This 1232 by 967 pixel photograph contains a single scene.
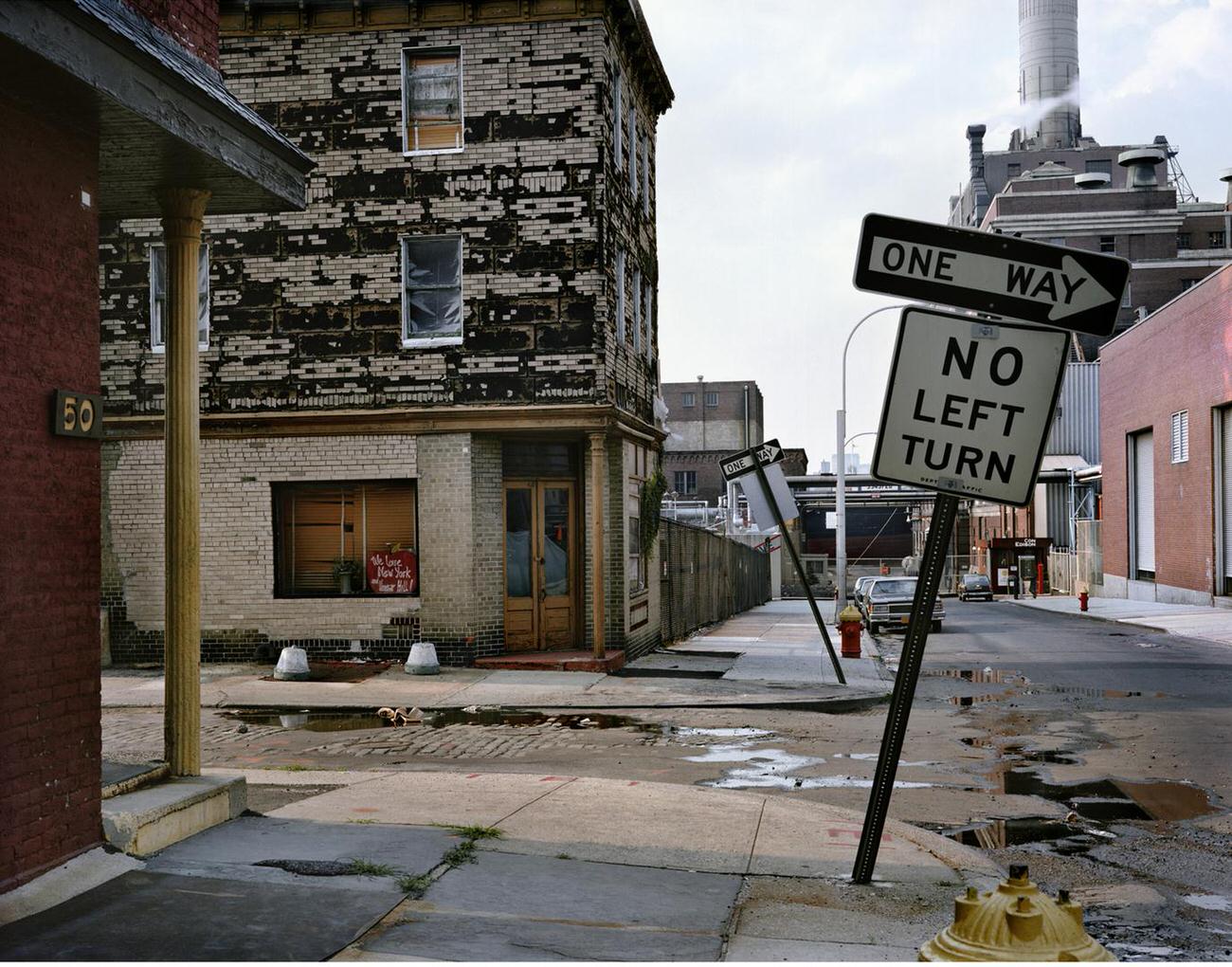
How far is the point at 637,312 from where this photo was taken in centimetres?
2239

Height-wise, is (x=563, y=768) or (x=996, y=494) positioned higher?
(x=996, y=494)

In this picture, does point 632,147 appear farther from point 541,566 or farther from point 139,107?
point 139,107

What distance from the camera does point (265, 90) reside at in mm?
19422

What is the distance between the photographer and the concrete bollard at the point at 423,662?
17.7 meters

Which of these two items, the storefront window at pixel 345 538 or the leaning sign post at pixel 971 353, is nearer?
the leaning sign post at pixel 971 353

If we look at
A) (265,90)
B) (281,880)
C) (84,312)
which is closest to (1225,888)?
(281,880)

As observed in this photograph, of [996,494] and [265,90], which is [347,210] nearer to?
[265,90]

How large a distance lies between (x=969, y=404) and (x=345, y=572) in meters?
14.4

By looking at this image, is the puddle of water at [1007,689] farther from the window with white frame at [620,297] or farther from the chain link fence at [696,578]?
the window with white frame at [620,297]

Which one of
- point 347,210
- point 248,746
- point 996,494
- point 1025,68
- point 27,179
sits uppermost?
point 1025,68

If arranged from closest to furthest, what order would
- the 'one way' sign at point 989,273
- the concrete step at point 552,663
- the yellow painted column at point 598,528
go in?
1. the 'one way' sign at point 989,273
2. the concrete step at point 552,663
3. the yellow painted column at point 598,528

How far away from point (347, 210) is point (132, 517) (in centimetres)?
567

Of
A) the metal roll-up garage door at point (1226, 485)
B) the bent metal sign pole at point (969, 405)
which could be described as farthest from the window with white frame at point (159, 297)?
the metal roll-up garage door at point (1226, 485)

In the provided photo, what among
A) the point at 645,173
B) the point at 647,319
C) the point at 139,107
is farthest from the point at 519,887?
the point at 645,173
